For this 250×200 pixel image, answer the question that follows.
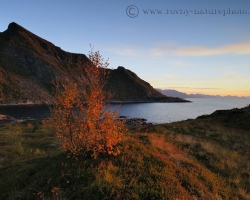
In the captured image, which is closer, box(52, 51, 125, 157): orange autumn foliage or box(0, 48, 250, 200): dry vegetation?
box(0, 48, 250, 200): dry vegetation

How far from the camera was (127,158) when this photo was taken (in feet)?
32.7

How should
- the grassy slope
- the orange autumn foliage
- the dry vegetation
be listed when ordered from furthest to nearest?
the orange autumn foliage → the dry vegetation → the grassy slope

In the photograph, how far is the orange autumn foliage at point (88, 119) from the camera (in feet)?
32.5

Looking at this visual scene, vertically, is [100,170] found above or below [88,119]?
below

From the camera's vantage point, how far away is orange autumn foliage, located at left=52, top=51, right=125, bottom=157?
9898mm

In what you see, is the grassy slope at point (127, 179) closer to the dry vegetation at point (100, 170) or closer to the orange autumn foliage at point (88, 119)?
the dry vegetation at point (100, 170)

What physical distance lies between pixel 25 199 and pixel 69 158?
2.51m

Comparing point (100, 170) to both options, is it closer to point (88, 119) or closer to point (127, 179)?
point (127, 179)

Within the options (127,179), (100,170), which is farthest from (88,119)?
(127,179)

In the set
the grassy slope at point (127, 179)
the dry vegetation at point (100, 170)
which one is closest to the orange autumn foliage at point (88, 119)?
the dry vegetation at point (100, 170)

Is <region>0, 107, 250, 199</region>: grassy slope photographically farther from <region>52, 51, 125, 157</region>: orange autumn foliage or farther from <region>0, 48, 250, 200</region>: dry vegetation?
<region>52, 51, 125, 157</region>: orange autumn foliage

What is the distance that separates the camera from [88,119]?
989cm

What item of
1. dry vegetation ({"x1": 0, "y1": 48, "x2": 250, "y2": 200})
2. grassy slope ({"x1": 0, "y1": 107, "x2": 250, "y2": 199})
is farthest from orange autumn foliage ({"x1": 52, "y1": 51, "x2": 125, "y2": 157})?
grassy slope ({"x1": 0, "y1": 107, "x2": 250, "y2": 199})

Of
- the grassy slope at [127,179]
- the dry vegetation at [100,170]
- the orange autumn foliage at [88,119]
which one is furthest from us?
the orange autumn foliage at [88,119]
